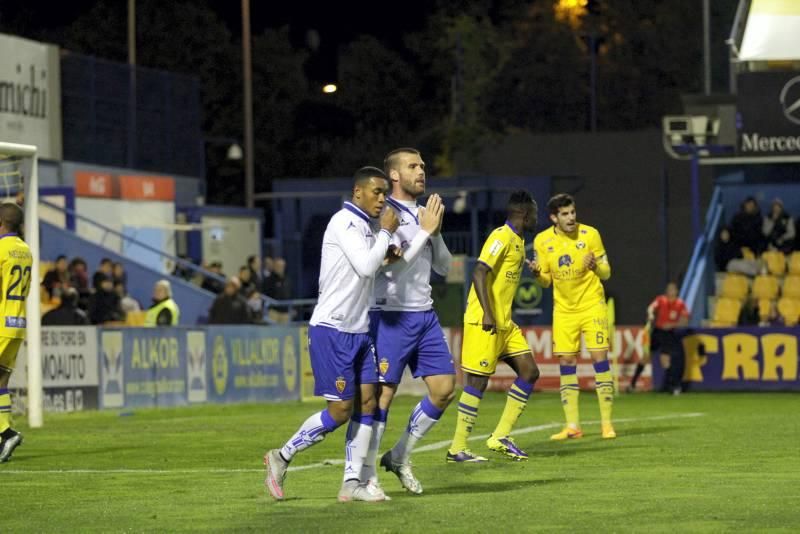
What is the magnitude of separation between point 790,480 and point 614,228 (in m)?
37.6

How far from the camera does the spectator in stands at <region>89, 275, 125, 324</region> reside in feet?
94.3

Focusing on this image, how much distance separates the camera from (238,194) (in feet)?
240

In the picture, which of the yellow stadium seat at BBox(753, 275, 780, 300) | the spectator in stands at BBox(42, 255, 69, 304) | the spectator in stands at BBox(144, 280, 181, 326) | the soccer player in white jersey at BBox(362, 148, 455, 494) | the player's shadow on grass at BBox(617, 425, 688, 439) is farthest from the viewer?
the yellow stadium seat at BBox(753, 275, 780, 300)

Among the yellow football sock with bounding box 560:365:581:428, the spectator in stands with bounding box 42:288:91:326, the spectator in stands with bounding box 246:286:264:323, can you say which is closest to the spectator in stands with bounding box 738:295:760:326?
the spectator in stands with bounding box 246:286:264:323

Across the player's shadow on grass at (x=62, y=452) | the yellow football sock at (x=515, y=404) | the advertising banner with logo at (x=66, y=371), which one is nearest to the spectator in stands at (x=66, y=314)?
the advertising banner with logo at (x=66, y=371)

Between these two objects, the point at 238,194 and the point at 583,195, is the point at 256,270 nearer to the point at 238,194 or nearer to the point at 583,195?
the point at 583,195

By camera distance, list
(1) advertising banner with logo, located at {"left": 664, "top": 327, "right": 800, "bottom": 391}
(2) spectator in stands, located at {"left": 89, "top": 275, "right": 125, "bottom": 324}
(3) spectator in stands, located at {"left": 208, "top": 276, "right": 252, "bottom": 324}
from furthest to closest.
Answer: (3) spectator in stands, located at {"left": 208, "top": 276, "right": 252, "bottom": 324}
(1) advertising banner with logo, located at {"left": 664, "top": 327, "right": 800, "bottom": 391}
(2) spectator in stands, located at {"left": 89, "top": 275, "right": 125, "bottom": 324}

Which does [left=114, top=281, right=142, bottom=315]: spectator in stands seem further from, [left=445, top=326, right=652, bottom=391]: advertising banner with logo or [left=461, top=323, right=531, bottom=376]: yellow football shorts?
[left=461, top=323, right=531, bottom=376]: yellow football shorts

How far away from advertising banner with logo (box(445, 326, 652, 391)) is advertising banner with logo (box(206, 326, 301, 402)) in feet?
10.4

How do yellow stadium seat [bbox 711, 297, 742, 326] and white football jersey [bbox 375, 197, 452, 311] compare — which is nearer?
white football jersey [bbox 375, 197, 452, 311]

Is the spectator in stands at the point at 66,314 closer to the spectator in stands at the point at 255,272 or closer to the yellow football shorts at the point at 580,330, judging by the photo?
the spectator in stands at the point at 255,272

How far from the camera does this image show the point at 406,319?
12.1m

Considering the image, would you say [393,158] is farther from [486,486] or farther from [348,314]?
[486,486]

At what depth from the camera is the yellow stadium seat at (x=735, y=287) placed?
34.1 metres
